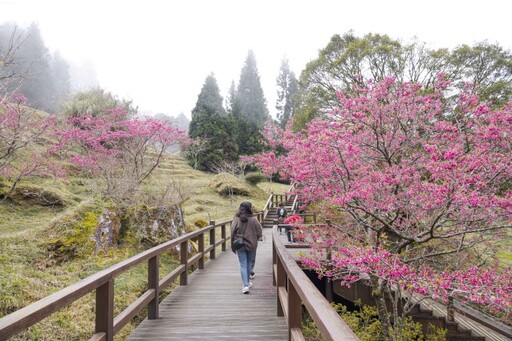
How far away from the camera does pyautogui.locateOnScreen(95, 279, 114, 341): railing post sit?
8.27 ft

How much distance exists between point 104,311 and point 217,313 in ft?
6.92

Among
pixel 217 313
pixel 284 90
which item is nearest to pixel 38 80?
pixel 284 90

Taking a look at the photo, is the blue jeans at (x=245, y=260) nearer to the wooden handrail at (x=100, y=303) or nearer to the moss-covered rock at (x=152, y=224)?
the wooden handrail at (x=100, y=303)

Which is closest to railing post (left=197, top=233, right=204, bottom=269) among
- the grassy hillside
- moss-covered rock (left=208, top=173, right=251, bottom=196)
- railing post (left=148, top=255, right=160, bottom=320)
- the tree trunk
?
the grassy hillside

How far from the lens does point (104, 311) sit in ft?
8.38

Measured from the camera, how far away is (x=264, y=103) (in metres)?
48.8

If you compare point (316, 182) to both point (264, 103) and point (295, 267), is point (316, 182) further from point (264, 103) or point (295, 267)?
point (264, 103)

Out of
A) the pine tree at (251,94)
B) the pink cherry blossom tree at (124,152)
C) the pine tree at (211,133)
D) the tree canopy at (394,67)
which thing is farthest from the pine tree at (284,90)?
the pink cherry blossom tree at (124,152)

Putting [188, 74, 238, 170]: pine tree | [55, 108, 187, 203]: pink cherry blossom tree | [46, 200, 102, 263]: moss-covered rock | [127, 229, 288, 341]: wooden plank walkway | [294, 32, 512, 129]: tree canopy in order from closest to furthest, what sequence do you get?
[127, 229, 288, 341]: wooden plank walkway, [46, 200, 102, 263]: moss-covered rock, [55, 108, 187, 203]: pink cherry blossom tree, [294, 32, 512, 129]: tree canopy, [188, 74, 238, 170]: pine tree

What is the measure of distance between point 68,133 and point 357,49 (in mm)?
13643

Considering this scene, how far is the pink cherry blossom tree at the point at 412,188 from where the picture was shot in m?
4.15

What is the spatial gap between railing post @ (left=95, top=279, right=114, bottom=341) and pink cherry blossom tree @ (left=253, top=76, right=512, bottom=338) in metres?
3.05

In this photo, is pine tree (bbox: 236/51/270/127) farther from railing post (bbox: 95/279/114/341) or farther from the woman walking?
railing post (bbox: 95/279/114/341)

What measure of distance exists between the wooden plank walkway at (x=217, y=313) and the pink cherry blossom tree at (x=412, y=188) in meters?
1.34
